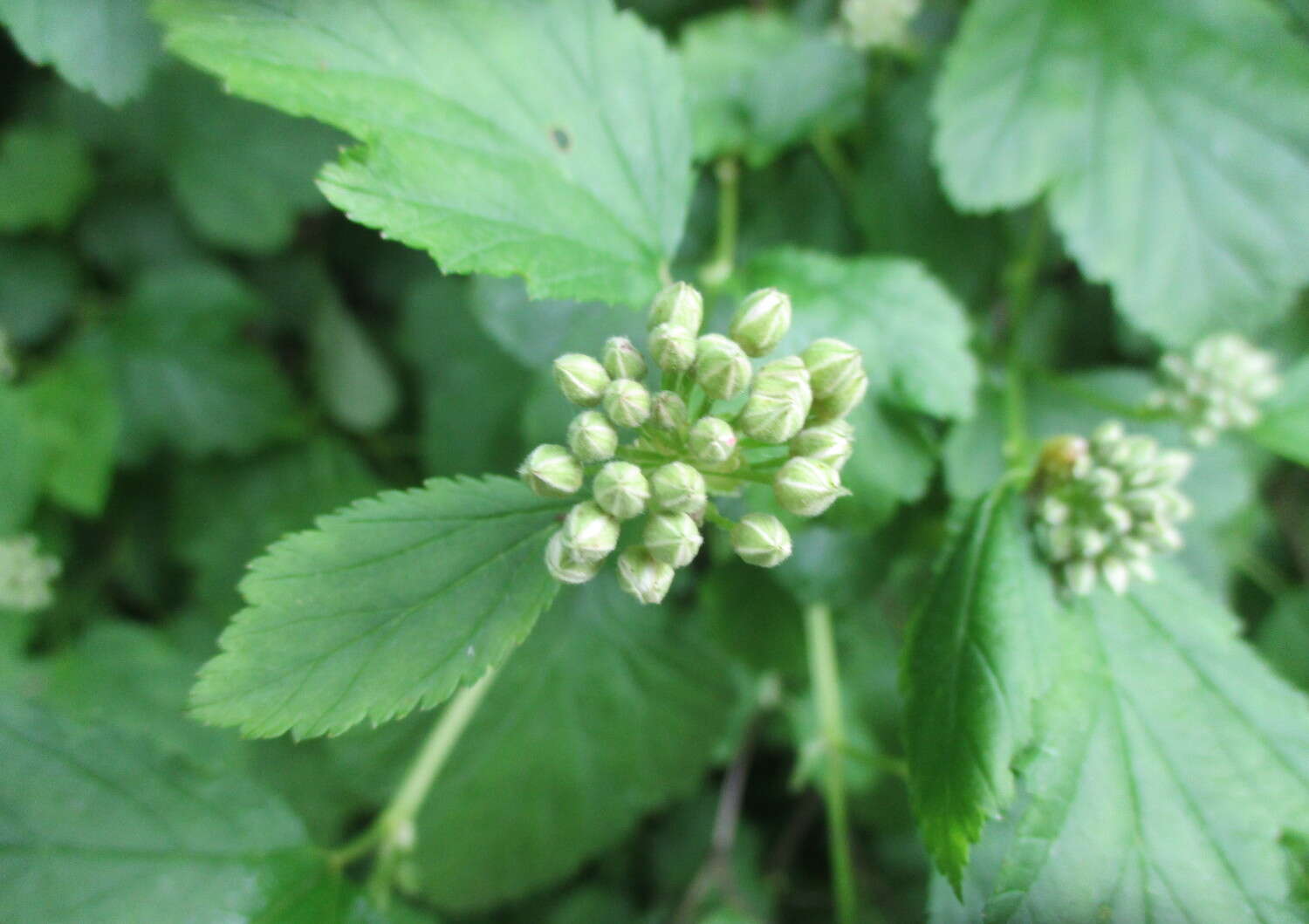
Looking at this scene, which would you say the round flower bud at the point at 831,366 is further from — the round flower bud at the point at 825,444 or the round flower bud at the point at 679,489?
the round flower bud at the point at 679,489

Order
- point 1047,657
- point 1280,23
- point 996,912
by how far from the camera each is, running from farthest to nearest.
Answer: point 1280,23 → point 1047,657 → point 996,912

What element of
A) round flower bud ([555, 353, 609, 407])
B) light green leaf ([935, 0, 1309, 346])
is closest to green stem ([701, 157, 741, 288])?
light green leaf ([935, 0, 1309, 346])

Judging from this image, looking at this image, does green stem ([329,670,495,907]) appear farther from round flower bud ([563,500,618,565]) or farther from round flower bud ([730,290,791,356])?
round flower bud ([730,290,791,356])

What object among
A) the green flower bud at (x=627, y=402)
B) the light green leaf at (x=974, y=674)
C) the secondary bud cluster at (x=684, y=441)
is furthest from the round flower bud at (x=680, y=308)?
the light green leaf at (x=974, y=674)

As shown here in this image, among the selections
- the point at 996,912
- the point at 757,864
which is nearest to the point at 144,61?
the point at 996,912

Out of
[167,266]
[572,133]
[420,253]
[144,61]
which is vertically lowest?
[167,266]

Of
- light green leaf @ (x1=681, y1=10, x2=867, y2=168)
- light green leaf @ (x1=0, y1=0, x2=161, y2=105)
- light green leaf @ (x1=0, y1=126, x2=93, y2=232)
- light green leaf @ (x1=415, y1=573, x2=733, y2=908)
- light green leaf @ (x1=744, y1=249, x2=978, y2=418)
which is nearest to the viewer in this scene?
light green leaf @ (x1=0, y1=0, x2=161, y2=105)

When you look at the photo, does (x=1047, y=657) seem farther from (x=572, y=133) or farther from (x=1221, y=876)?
(x=572, y=133)
